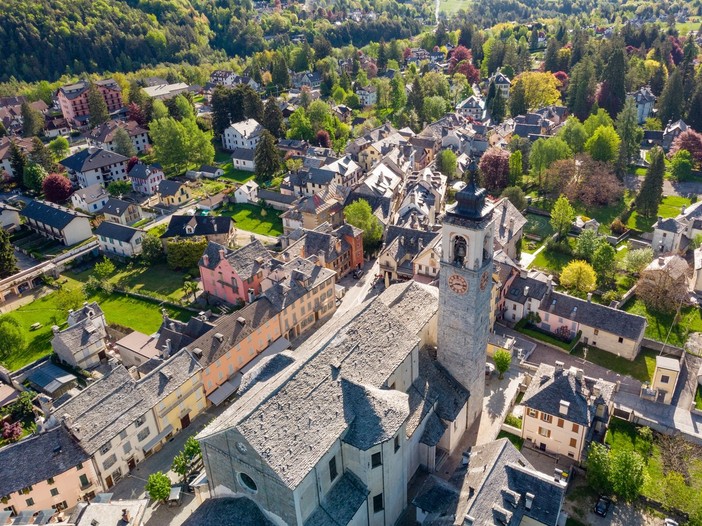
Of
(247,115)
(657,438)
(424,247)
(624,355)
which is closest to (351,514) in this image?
(657,438)

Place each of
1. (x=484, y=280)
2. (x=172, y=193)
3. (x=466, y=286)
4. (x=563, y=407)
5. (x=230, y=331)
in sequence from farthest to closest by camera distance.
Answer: (x=172, y=193) → (x=230, y=331) → (x=563, y=407) → (x=484, y=280) → (x=466, y=286)

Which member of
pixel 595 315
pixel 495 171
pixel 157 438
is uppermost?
pixel 495 171

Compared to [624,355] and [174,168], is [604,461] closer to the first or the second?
[624,355]

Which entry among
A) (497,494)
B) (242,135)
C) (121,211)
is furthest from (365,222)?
(242,135)

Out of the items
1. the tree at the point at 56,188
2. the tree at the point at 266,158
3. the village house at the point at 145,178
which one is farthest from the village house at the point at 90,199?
the tree at the point at 266,158

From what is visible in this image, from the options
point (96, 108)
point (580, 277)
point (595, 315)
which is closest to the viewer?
point (595, 315)

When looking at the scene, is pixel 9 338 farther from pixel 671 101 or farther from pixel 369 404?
pixel 671 101

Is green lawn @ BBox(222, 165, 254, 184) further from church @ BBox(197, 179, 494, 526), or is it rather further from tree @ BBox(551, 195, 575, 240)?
church @ BBox(197, 179, 494, 526)
